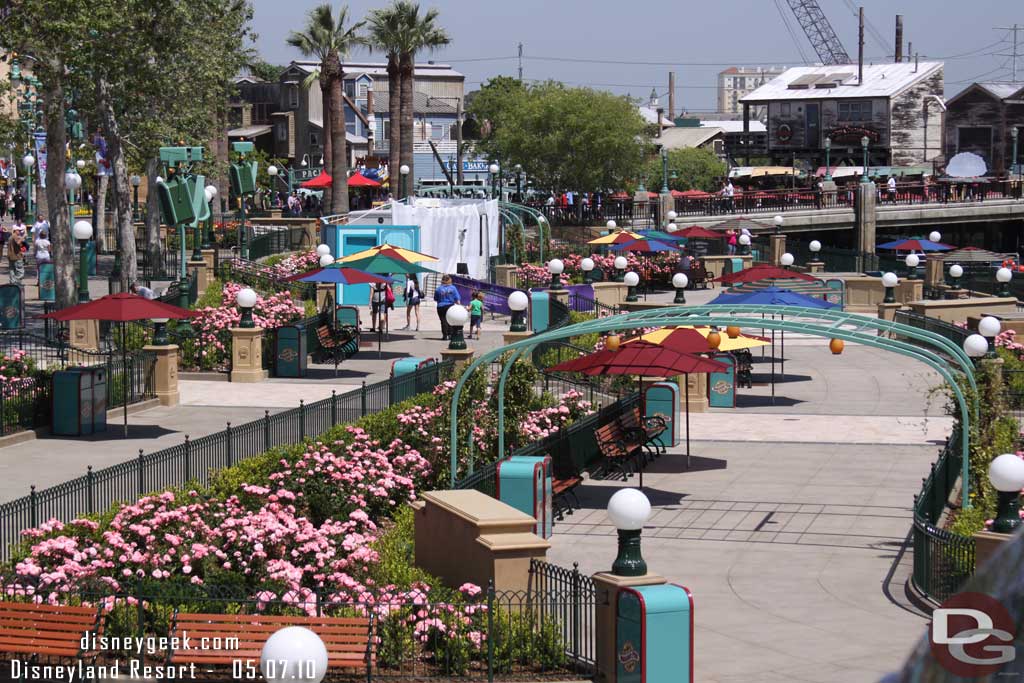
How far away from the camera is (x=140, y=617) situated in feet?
35.9

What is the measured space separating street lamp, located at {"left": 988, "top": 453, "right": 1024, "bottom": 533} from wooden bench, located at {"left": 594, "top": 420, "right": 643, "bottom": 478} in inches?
296

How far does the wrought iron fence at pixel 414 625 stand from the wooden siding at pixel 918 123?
3792 inches

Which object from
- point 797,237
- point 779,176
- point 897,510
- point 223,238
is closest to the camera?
point 897,510

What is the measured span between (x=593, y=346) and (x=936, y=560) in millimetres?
15331

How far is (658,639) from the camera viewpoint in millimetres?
10914

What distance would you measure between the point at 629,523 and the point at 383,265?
23463 millimetres

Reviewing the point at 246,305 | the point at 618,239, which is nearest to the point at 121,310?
the point at 246,305

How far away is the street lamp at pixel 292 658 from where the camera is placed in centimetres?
604

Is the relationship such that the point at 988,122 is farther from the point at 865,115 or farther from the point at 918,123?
the point at 865,115

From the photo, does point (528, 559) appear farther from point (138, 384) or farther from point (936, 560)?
point (138, 384)

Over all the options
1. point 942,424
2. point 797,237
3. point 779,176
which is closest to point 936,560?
point 942,424

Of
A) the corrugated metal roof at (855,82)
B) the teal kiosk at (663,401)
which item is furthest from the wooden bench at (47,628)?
the corrugated metal roof at (855,82)

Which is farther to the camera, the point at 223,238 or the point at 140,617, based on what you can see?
the point at 223,238

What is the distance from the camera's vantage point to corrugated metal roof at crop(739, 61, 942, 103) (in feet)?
337
